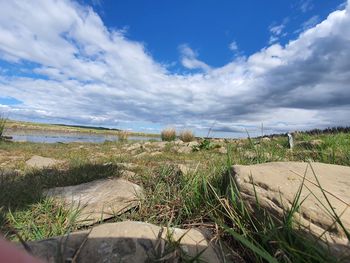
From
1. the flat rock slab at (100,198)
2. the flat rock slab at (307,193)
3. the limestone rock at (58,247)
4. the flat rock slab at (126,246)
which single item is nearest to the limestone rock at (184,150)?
the flat rock slab at (100,198)

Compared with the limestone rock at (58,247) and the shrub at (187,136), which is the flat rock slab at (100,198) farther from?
the shrub at (187,136)

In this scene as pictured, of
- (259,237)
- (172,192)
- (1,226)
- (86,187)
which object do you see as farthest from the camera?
(86,187)

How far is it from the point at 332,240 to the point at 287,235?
10.2 inches

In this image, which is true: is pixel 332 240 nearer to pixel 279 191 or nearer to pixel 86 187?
pixel 279 191

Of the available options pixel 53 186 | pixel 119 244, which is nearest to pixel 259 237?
pixel 119 244

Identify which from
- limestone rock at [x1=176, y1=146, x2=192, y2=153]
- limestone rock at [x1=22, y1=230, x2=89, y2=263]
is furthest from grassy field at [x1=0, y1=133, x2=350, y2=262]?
limestone rock at [x1=176, y1=146, x2=192, y2=153]

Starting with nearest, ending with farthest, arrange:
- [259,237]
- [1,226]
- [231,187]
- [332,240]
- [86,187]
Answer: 1. [332,240]
2. [259,237]
3. [231,187]
4. [1,226]
5. [86,187]

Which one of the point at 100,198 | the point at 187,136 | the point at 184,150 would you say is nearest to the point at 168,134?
the point at 187,136

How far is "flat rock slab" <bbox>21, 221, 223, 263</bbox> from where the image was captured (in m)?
2.02

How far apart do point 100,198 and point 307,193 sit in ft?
6.73

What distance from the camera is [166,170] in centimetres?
405

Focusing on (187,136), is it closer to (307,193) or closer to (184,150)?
(184,150)

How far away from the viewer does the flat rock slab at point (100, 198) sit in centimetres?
317

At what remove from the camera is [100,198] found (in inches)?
136
